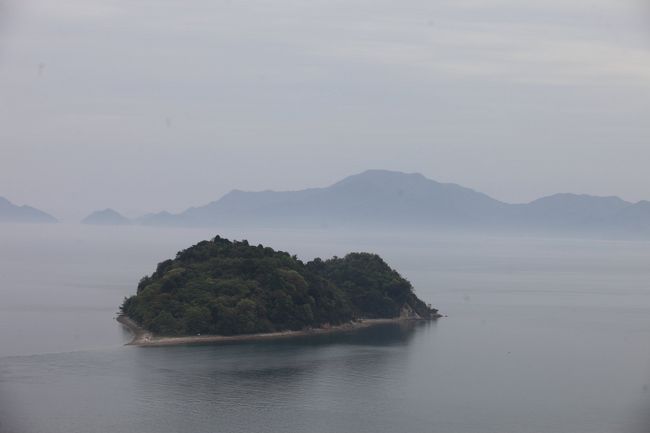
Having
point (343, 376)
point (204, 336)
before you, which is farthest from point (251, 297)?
point (343, 376)

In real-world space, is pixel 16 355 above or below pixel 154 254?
below

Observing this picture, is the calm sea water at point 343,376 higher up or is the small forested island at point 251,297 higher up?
the small forested island at point 251,297

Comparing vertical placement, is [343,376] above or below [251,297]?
below

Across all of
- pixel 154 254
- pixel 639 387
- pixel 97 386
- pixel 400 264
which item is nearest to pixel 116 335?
pixel 97 386

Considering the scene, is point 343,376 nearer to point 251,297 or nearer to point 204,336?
point 204,336

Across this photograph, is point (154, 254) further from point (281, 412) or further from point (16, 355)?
point (281, 412)

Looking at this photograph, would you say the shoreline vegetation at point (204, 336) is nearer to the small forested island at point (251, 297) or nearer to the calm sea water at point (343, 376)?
the small forested island at point (251, 297)

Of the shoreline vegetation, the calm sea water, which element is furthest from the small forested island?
the calm sea water

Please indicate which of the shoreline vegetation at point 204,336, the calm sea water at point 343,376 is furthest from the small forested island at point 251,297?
the calm sea water at point 343,376
